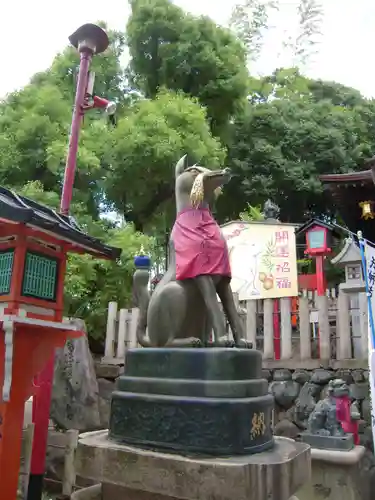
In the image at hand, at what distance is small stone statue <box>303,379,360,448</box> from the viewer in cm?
522

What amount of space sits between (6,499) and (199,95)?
1390cm

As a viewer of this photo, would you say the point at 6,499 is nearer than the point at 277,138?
Yes

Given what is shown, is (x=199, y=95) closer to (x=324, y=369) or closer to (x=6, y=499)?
(x=324, y=369)

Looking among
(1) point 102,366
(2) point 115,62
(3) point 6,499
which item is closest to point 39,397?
(3) point 6,499

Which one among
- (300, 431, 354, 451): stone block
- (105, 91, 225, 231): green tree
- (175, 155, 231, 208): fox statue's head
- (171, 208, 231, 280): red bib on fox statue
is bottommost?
(300, 431, 354, 451): stone block

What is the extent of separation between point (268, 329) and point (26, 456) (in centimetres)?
400

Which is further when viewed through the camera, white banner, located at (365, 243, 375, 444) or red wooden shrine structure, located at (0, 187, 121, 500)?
white banner, located at (365, 243, 375, 444)

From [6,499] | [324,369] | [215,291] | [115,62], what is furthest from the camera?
[115,62]

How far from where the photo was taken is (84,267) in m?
8.89

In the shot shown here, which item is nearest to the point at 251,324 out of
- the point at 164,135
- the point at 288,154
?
the point at 164,135

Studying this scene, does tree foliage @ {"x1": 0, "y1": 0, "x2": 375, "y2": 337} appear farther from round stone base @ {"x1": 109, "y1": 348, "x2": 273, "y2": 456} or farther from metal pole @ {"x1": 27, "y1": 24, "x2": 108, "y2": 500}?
round stone base @ {"x1": 109, "y1": 348, "x2": 273, "y2": 456}

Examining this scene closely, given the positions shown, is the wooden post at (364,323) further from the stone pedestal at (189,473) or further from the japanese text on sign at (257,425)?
the japanese text on sign at (257,425)

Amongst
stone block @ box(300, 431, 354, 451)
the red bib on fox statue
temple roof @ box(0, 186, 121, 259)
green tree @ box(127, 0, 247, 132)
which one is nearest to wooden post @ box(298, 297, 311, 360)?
stone block @ box(300, 431, 354, 451)

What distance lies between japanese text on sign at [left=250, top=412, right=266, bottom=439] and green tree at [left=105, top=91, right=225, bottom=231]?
823cm
